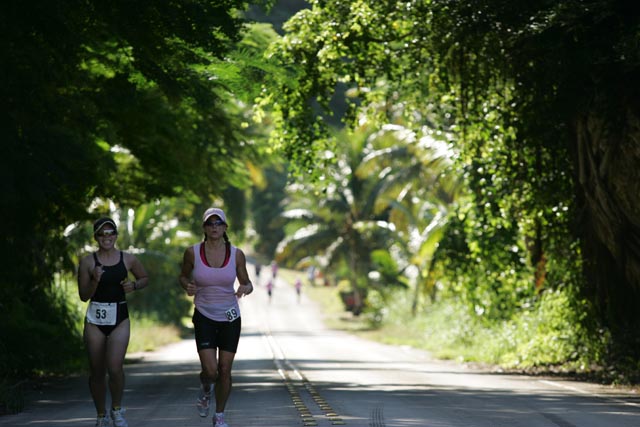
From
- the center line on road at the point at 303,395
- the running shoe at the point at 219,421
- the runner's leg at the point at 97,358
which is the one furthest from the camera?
the center line on road at the point at 303,395

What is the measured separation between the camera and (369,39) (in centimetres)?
1994

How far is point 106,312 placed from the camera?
34.8 feet

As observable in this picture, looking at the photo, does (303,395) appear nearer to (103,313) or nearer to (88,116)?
(103,313)

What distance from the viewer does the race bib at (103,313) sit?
1059 cm

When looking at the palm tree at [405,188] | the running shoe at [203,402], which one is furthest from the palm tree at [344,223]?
the running shoe at [203,402]

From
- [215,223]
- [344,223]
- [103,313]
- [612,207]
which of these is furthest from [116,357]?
[344,223]

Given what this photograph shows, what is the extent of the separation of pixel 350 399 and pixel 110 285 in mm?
4588

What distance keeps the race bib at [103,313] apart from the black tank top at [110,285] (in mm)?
43

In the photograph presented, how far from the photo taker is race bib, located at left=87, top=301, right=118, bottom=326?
34.8 feet

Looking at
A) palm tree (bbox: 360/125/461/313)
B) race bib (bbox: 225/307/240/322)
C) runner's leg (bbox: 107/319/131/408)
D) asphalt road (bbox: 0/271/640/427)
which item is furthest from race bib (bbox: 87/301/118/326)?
palm tree (bbox: 360/125/461/313)

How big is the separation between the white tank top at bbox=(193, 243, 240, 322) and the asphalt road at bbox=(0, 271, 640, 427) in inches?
57.7

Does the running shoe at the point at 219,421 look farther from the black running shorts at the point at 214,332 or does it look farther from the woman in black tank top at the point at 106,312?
the woman in black tank top at the point at 106,312

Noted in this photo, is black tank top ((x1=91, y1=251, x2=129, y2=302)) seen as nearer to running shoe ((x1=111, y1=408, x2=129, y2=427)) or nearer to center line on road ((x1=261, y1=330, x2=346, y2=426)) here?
running shoe ((x1=111, y1=408, x2=129, y2=427))

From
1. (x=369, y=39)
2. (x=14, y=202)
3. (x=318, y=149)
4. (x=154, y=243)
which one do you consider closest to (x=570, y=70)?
(x=369, y=39)
